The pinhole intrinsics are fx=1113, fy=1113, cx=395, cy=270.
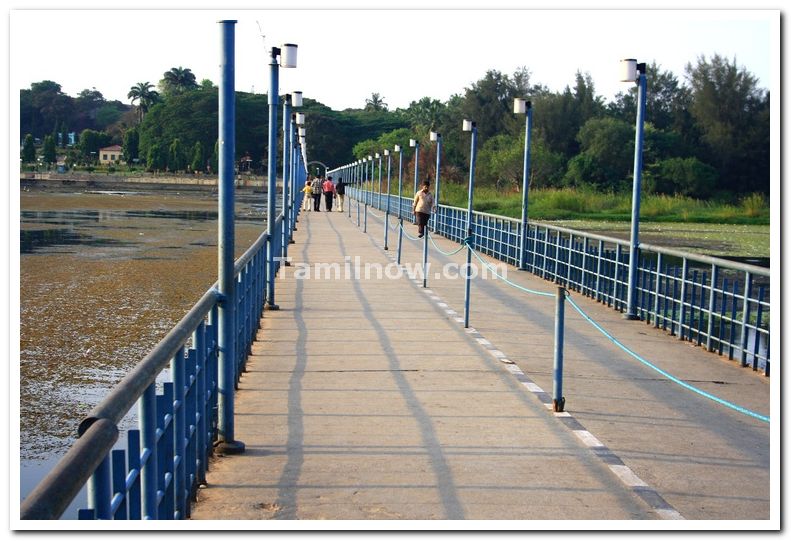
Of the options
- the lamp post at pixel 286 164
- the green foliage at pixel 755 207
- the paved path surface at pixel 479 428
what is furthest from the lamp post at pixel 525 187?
the green foliage at pixel 755 207

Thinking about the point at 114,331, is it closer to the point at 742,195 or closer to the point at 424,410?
the point at 424,410

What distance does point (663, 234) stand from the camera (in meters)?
48.7

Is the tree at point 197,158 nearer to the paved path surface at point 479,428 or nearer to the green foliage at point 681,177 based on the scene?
the green foliage at point 681,177

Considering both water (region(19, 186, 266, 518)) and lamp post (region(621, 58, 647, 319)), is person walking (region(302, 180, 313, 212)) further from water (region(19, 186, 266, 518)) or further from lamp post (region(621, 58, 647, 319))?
lamp post (region(621, 58, 647, 319))

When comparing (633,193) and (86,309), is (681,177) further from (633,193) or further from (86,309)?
(86,309)

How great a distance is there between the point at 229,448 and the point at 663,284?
28.7 ft

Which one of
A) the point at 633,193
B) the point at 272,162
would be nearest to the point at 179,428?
the point at 633,193

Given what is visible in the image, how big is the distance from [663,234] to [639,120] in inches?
1335

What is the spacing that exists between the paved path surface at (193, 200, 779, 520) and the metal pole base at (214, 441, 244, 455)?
0.07 metres

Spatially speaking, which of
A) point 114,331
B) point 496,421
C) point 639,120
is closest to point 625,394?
point 496,421

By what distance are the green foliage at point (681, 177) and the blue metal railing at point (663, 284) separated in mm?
51499

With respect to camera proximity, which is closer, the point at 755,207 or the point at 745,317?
the point at 745,317

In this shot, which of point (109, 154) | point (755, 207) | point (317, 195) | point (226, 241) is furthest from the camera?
point (109, 154)

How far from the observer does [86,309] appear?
699 inches
